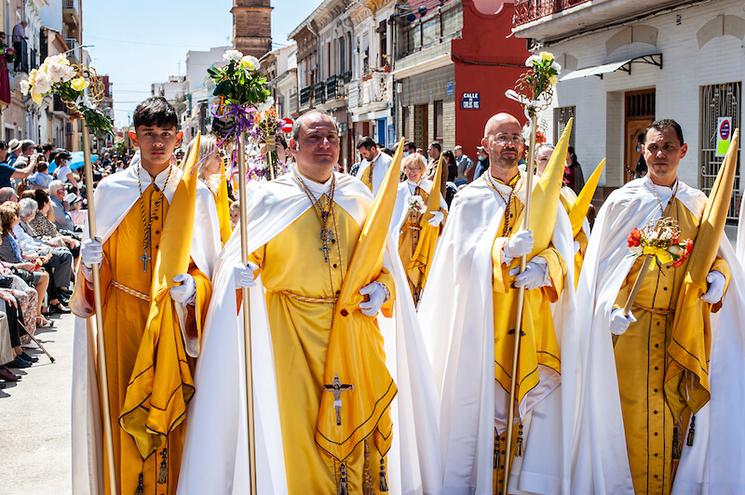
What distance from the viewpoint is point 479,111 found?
2294 centimetres

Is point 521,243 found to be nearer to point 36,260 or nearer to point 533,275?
point 533,275

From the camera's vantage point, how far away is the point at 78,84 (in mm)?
4152

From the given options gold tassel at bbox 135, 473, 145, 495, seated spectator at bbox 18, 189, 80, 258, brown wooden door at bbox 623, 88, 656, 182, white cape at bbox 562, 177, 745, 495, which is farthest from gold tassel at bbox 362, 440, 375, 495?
brown wooden door at bbox 623, 88, 656, 182

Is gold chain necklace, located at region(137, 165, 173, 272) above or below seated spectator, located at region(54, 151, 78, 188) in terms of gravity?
below

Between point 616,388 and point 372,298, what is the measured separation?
155 centimetres

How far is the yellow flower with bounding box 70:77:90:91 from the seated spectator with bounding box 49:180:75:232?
9348 millimetres

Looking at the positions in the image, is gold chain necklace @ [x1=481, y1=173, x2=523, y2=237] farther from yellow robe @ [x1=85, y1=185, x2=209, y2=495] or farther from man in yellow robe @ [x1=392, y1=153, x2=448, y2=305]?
man in yellow robe @ [x1=392, y1=153, x2=448, y2=305]

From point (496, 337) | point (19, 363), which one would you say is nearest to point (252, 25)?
point (19, 363)

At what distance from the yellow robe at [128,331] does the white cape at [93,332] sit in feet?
0.19

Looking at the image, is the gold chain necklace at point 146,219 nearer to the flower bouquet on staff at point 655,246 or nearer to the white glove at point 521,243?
the white glove at point 521,243

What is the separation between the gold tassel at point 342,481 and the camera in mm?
4504

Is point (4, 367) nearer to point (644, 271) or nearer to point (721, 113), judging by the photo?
point (644, 271)

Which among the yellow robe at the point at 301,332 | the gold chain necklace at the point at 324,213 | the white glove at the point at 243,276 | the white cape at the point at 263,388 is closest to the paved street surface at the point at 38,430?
the white cape at the point at 263,388

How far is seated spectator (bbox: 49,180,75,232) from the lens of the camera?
13.2 metres
